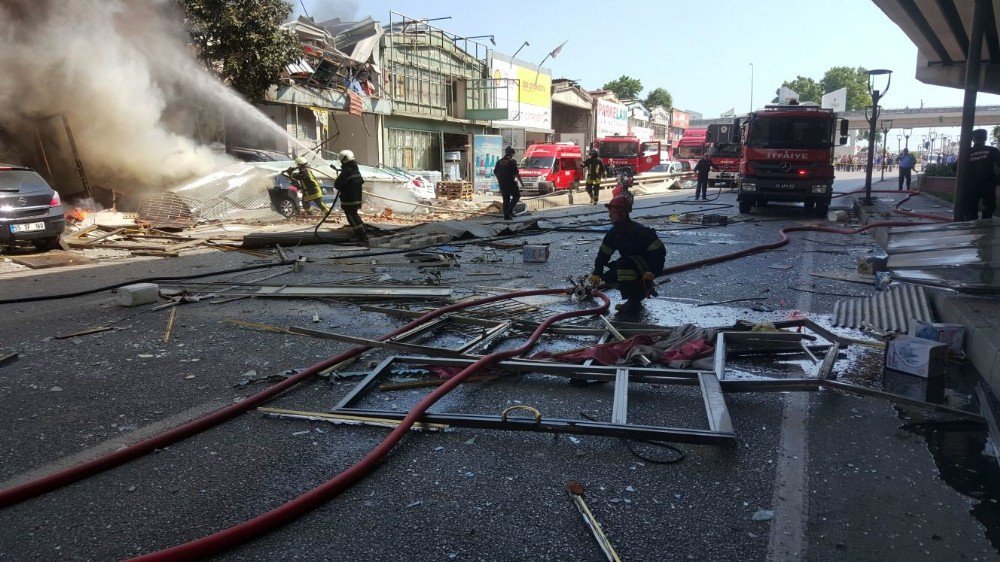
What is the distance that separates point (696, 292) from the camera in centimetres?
757

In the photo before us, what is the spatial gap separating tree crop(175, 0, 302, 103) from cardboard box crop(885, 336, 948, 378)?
17.4 meters

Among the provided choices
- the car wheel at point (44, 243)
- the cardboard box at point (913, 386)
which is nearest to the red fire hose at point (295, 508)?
the cardboard box at point (913, 386)

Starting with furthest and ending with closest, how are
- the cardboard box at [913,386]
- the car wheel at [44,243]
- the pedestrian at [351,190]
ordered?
the pedestrian at [351,190]
the car wheel at [44,243]
the cardboard box at [913,386]

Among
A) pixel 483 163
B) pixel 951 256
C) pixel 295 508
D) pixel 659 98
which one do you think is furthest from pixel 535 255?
pixel 659 98

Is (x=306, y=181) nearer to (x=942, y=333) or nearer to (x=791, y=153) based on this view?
(x=791, y=153)

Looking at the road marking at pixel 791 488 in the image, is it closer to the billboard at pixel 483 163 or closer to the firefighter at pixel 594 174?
the firefighter at pixel 594 174

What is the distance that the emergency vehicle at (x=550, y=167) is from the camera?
27.0m

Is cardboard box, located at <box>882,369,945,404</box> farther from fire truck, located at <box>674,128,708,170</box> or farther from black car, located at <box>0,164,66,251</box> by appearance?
fire truck, located at <box>674,128,708,170</box>

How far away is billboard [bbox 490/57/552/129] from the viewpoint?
34219mm

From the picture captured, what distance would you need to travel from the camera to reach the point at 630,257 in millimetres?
6457

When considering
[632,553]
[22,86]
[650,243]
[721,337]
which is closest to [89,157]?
[22,86]

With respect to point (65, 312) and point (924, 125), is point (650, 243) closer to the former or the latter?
point (65, 312)

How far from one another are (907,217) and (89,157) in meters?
19.6

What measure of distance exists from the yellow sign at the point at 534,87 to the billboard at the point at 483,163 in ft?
18.7
